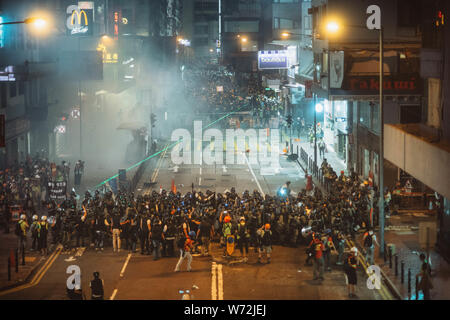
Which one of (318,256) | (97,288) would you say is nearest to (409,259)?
(318,256)

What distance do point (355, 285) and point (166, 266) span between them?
20.7 feet

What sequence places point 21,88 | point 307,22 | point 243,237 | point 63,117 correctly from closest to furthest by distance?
point 243,237
point 21,88
point 63,117
point 307,22

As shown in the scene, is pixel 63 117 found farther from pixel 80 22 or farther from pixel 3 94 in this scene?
pixel 3 94

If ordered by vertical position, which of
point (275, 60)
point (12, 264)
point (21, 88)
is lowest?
point (12, 264)

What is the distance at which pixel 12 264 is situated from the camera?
22188mm

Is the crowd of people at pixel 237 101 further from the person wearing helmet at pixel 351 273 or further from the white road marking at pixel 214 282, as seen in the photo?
the person wearing helmet at pixel 351 273

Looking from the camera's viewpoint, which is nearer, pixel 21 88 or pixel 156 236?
pixel 156 236

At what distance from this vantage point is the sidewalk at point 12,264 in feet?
66.4

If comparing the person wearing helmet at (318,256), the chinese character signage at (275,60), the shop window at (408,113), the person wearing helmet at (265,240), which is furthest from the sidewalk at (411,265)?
the chinese character signage at (275,60)

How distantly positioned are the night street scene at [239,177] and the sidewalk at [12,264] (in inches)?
2.6

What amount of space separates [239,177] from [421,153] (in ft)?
72.1

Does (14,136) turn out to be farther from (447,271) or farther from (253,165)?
(447,271)

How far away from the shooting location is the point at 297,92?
6894cm
